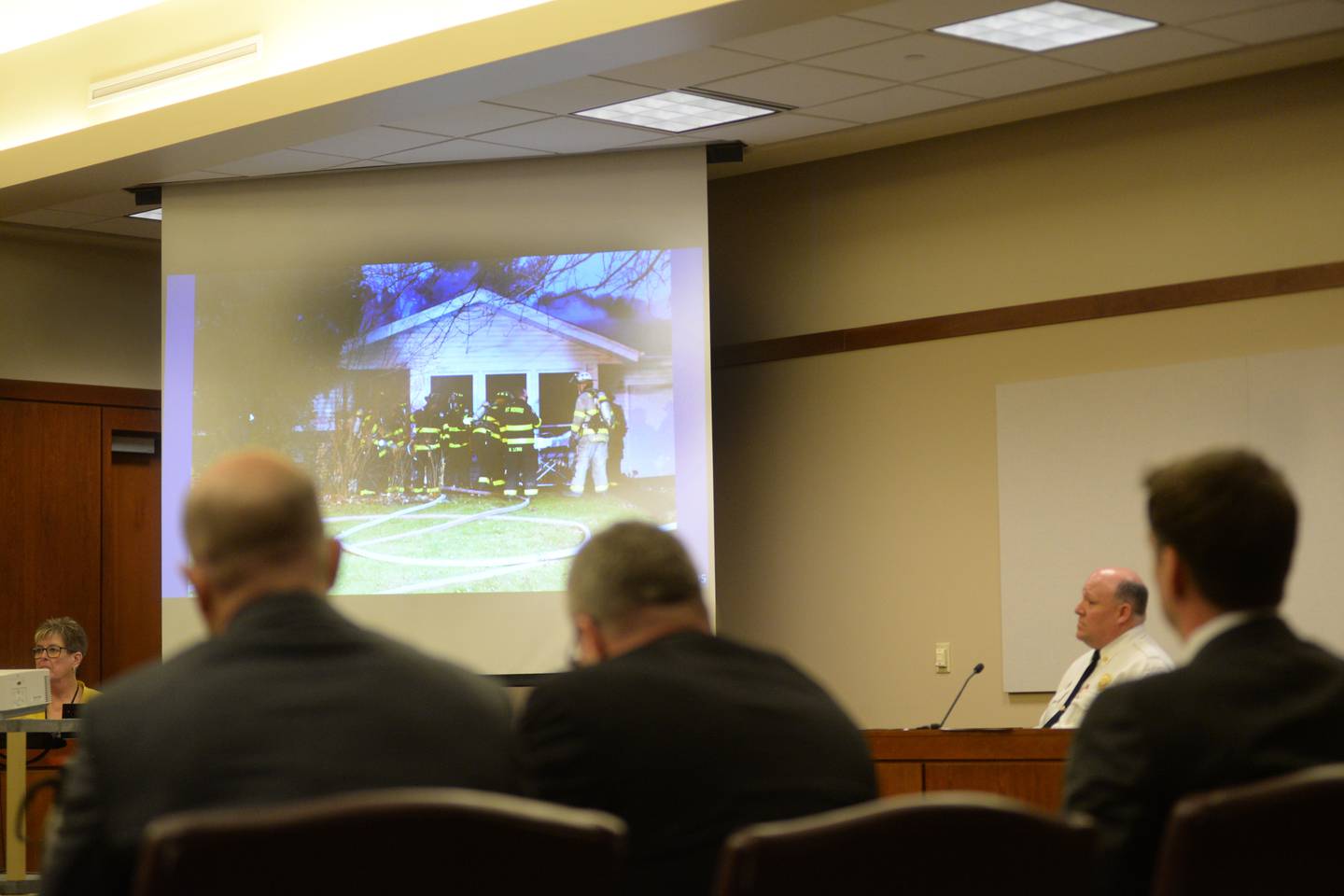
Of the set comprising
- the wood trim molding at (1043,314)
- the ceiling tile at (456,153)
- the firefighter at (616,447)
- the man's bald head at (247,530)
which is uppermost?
the ceiling tile at (456,153)

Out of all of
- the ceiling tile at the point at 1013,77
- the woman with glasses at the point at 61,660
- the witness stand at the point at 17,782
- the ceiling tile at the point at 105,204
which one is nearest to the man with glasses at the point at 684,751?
the witness stand at the point at 17,782

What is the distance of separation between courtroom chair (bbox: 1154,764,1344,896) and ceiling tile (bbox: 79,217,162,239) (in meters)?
7.47

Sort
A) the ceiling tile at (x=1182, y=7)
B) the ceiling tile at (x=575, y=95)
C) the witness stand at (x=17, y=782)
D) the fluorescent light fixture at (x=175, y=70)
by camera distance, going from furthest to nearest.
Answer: the fluorescent light fixture at (x=175, y=70)
the ceiling tile at (x=575, y=95)
the ceiling tile at (x=1182, y=7)
the witness stand at (x=17, y=782)

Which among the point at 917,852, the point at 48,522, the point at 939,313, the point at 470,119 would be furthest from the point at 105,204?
the point at 917,852

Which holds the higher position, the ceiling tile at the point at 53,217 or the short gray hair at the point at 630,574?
the ceiling tile at the point at 53,217

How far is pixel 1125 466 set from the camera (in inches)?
265

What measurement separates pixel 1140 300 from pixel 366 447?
3531 mm

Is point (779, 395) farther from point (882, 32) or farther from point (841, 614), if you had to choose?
point (882, 32)

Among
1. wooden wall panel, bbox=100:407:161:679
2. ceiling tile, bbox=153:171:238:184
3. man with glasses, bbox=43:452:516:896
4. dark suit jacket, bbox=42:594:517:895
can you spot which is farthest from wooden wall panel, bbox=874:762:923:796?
wooden wall panel, bbox=100:407:161:679

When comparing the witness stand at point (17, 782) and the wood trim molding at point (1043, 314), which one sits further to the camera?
the wood trim molding at point (1043, 314)

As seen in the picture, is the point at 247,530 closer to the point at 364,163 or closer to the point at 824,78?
the point at 824,78

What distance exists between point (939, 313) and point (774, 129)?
1.20 meters

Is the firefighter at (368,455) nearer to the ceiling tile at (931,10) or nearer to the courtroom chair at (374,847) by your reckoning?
the ceiling tile at (931,10)

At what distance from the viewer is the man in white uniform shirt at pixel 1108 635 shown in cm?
586
